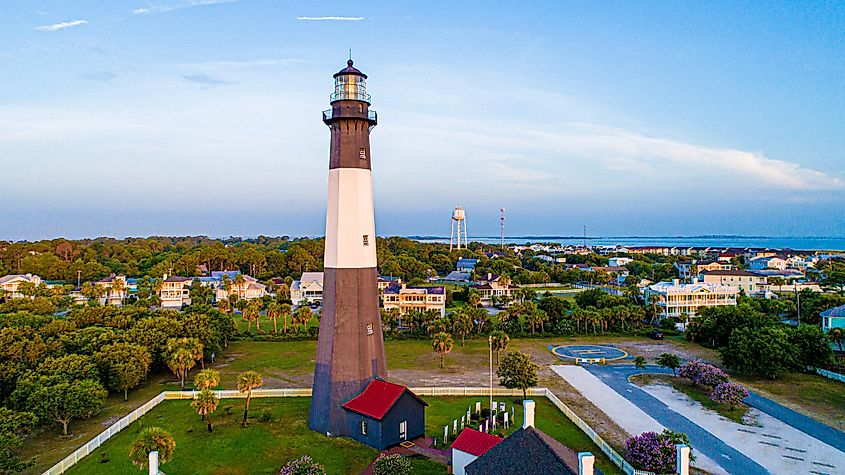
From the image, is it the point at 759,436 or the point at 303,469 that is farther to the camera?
the point at 759,436

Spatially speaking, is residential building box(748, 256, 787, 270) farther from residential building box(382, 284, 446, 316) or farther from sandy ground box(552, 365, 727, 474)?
sandy ground box(552, 365, 727, 474)

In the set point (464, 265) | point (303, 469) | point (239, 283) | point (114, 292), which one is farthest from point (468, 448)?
point (464, 265)

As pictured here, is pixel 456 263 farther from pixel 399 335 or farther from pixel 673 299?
pixel 399 335

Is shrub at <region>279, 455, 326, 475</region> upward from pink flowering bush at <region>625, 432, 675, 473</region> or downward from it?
upward

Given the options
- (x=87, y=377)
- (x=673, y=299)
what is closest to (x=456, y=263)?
(x=673, y=299)

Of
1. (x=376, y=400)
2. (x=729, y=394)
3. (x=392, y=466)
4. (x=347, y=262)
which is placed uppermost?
(x=347, y=262)

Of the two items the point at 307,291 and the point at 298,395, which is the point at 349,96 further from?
the point at 307,291

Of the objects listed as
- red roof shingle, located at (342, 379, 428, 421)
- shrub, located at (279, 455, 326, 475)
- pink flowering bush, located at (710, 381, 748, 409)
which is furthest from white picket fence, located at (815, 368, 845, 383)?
shrub, located at (279, 455, 326, 475)
